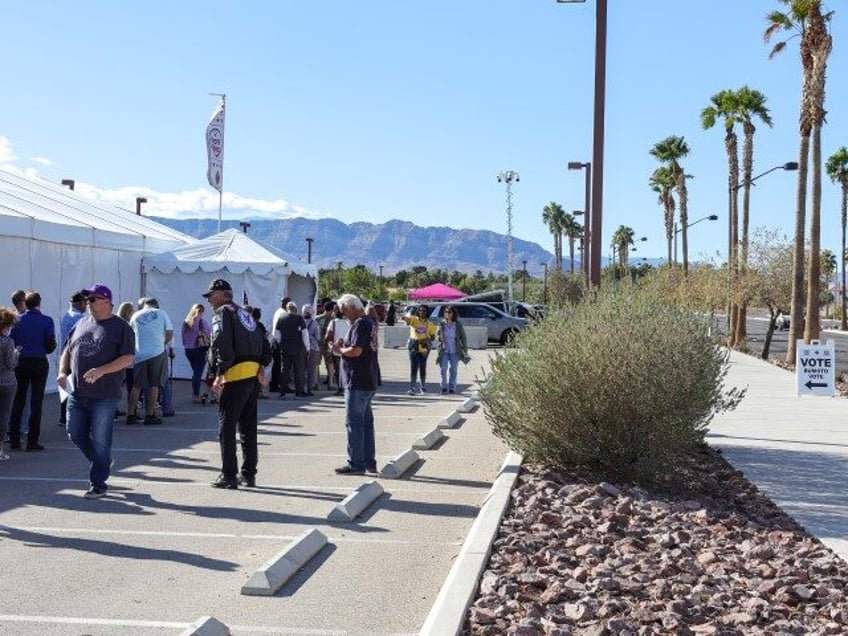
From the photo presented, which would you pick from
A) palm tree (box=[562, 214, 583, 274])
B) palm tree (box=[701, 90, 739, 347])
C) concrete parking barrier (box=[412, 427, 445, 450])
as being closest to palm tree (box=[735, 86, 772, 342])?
palm tree (box=[701, 90, 739, 347])

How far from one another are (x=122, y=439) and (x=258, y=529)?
5.72 m

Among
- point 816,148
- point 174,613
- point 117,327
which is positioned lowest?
point 174,613

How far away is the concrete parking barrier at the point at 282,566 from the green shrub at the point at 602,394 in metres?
2.95

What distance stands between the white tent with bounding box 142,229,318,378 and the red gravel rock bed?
1307 cm

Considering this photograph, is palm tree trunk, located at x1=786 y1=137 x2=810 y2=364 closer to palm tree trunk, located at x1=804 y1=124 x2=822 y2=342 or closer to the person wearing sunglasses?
palm tree trunk, located at x1=804 y1=124 x2=822 y2=342

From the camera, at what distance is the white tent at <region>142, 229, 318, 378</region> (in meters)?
22.1

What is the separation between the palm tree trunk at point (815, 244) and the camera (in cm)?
2958

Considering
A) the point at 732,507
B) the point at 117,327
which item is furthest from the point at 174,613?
the point at 732,507

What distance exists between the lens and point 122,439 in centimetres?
1377

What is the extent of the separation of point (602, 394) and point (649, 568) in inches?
115

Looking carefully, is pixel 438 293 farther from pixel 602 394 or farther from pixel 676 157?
pixel 602 394

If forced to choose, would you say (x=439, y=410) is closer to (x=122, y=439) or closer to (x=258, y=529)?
(x=122, y=439)

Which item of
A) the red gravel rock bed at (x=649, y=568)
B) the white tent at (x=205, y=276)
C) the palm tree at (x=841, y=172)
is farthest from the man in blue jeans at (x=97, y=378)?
the palm tree at (x=841, y=172)

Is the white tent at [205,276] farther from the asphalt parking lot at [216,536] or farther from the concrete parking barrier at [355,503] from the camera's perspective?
the concrete parking barrier at [355,503]
